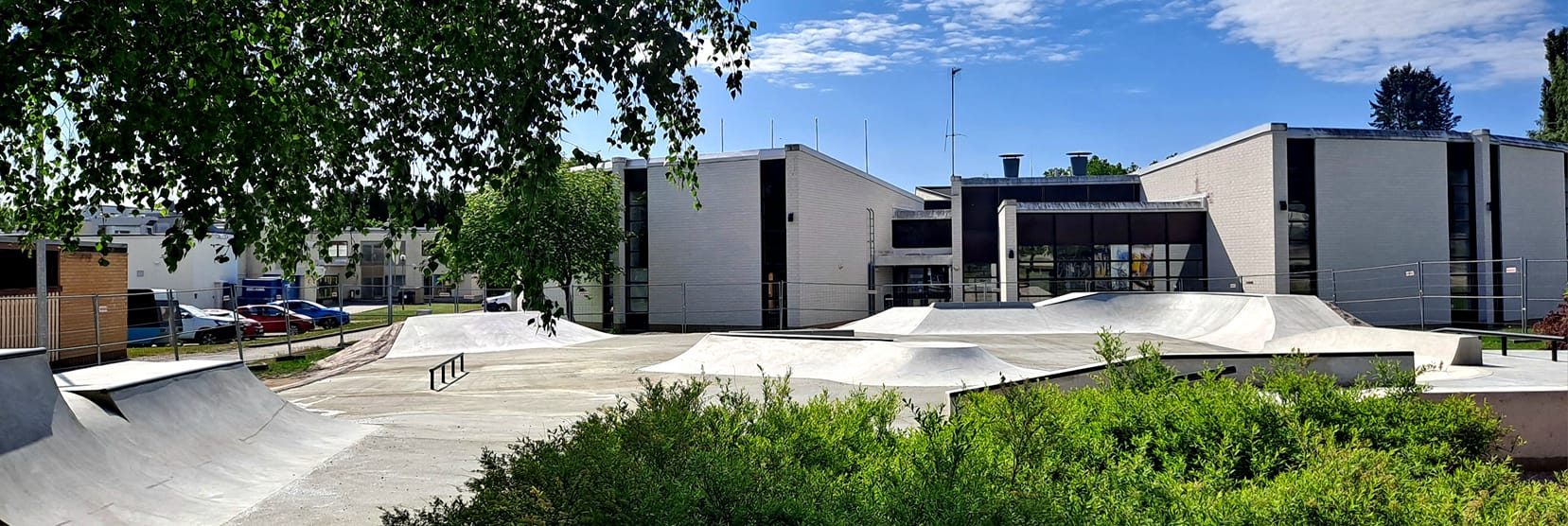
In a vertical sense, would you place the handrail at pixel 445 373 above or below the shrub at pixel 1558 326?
below

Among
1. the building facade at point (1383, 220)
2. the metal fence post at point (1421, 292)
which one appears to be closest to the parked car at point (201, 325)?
the metal fence post at point (1421, 292)

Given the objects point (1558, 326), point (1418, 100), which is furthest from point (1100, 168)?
point (1558, 326)

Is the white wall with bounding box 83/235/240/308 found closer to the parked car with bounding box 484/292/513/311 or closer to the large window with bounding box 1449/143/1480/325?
the parked car with bounding box 484/292/513/311

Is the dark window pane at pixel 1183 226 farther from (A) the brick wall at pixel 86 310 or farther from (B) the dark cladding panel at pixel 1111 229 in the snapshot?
(A) the brick wall at pixel 86 310

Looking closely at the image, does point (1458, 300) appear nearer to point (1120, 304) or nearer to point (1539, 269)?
point (1539, 269)

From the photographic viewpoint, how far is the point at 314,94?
4.41 metres

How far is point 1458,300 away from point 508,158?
121 ft

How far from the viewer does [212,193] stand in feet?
12.2

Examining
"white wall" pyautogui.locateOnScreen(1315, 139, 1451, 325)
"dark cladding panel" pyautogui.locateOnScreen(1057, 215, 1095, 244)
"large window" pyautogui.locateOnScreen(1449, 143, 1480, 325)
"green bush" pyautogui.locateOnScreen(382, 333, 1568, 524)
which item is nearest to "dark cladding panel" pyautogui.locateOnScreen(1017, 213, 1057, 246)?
"dark cladding panel" pyautogui.locateOnScreen(1057, 215, 1095, 244)

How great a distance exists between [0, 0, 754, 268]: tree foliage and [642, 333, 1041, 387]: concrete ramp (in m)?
9.92

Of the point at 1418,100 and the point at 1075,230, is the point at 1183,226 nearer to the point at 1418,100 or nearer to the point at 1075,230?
the point at 1075,230

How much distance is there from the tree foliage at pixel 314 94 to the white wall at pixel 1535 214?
3830 cm

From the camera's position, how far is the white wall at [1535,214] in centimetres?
3152

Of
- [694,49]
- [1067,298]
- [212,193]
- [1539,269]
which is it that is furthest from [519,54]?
[1539,269]
